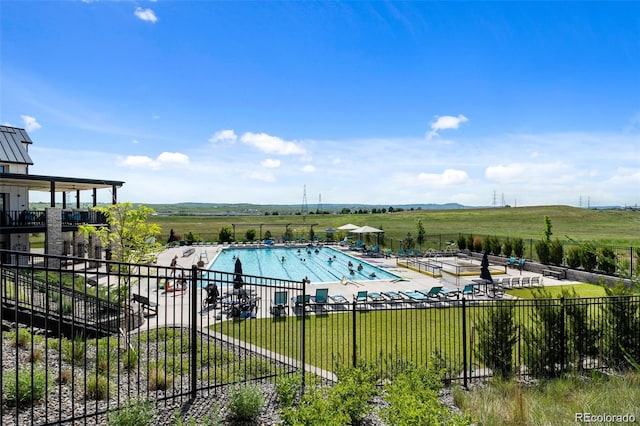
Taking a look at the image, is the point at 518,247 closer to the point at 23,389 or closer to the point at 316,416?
the point at 316,416

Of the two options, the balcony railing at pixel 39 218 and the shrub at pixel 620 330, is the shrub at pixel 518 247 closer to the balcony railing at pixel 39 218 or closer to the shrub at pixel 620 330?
the shrub at pixel 620 330

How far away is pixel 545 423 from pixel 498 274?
20005mm

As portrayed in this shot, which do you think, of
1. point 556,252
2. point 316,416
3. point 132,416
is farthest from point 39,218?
point 556,252

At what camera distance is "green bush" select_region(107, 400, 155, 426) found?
4613 millimetres

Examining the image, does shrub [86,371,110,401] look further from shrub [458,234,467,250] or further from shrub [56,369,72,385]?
shrub [458,234,467,250]

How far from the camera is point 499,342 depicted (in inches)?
309

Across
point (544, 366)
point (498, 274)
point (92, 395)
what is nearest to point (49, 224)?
point (92, 395)

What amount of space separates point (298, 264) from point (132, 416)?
83.1ft

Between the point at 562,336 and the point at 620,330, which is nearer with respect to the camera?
the point at 562,336

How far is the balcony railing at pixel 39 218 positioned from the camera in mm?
19969

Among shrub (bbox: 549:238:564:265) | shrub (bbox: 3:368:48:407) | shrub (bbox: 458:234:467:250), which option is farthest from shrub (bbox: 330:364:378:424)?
shrub (bbox: 458:234:467:250)

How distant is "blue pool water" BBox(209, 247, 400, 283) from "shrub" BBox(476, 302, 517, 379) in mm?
15129

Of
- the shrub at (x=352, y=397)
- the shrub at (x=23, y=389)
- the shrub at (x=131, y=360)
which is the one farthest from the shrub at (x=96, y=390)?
the shrub at (x=352, y=397)

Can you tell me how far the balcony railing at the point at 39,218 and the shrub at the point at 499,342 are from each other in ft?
Result: 75.9
